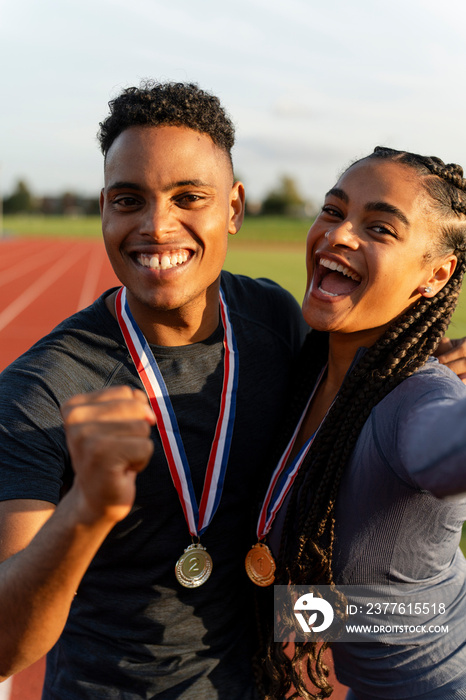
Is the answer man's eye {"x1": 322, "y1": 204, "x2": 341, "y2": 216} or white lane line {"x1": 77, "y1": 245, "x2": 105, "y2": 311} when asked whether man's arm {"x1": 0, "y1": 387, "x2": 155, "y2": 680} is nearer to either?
man's eye {"x1": 322, "y1": 204, "x2": 341, "y2": 216}

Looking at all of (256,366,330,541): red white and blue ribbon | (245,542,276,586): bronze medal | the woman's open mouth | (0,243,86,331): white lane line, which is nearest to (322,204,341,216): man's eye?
the woman's open mouth

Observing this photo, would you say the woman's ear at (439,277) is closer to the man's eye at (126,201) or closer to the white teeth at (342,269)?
the white teeth at (342,269)

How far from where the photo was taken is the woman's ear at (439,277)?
220cm

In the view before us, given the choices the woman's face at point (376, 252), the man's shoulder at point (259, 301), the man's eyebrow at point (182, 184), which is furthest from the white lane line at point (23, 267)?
the woman's face at point (376, 252)

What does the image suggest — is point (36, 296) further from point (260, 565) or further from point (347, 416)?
point (347, 416)

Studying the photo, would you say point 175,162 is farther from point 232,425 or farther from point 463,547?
point 463,547

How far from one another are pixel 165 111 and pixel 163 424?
106cm

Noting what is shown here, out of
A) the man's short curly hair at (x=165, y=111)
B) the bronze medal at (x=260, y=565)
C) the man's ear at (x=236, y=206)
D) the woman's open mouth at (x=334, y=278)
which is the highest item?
the man's short curly hair at (x=165, y=111)

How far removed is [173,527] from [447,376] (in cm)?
101

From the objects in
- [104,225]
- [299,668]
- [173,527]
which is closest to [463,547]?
[299,668]

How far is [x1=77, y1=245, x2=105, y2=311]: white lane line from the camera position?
1715cm

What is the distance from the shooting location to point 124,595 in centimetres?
203

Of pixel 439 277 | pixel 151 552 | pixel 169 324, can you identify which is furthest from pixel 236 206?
pixel 151 552

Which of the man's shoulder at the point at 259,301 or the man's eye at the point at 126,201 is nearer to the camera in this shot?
the man's eye at the point at 126,201
